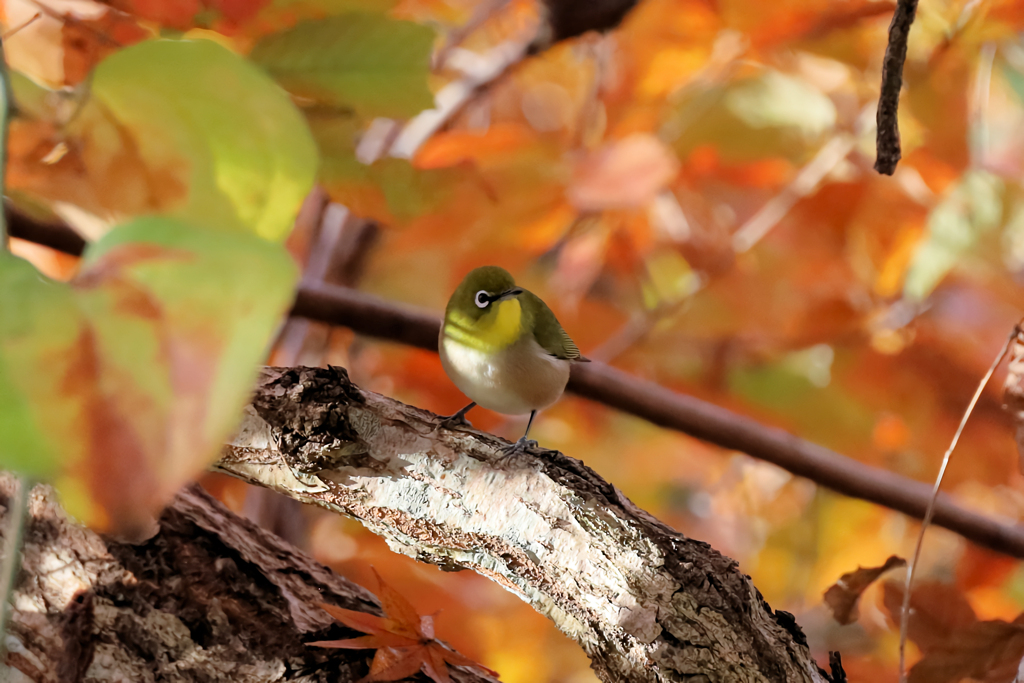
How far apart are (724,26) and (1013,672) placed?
3.30 feet

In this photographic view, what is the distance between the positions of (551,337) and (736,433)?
0.28 m

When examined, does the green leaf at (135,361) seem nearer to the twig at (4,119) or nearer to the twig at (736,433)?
the twig at (4,119)

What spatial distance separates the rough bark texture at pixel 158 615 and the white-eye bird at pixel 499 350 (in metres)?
0.30

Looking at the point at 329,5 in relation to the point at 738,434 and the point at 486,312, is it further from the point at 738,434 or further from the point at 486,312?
the point at 738,434

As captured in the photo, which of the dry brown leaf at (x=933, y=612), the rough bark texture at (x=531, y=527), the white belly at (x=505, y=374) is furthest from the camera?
the white belly at (x=505, y=374)

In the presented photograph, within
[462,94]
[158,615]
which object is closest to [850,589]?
[158,615]

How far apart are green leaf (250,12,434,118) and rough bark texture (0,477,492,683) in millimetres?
390

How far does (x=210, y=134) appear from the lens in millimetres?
303

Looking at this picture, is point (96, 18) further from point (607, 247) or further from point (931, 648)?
point (607, 247)

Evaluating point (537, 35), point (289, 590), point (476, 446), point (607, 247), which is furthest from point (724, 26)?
point (289, 590)

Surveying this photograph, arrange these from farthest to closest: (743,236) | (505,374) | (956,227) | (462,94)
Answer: (743,236)
(462,94)
(956,227)
(505,374)

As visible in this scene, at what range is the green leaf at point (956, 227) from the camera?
1111 millimetres

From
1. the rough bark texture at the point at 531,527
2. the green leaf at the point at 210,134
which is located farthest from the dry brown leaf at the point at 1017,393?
the green leaf at the point at 210,134

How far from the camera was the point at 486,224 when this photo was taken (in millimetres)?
1199
